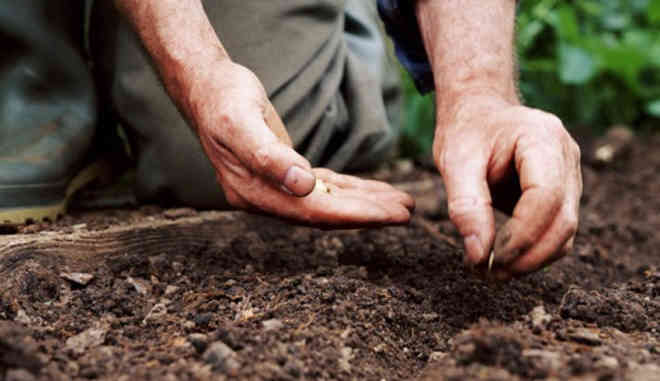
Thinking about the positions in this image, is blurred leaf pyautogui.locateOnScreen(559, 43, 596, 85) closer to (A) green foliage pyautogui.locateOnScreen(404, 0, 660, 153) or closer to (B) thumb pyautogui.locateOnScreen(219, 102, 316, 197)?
(A) green foliage pyautogui.locateOnScreen(404, 0, 660, 153)

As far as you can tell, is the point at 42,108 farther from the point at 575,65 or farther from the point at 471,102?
the point at 575,65

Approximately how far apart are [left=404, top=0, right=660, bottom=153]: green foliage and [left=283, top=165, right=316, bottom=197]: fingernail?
7.56 ft

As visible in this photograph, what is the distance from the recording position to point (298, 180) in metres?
1.15

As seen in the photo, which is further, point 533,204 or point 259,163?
point 259,163

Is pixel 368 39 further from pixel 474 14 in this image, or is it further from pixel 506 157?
pixel 506 157

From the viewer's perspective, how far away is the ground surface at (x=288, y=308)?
923 millimetres

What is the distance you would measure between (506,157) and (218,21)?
947 millimetres

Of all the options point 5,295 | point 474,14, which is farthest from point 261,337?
point 474,14

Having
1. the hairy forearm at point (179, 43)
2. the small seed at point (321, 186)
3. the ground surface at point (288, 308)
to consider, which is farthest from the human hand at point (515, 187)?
the hairy forearm at point (179, 43)

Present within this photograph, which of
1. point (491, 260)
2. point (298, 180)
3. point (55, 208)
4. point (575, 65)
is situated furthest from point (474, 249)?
point (575, 65)

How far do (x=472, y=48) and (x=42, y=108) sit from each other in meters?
1.19

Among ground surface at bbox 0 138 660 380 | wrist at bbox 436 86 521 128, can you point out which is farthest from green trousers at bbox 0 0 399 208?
wrist at bbox 436 86 521 128

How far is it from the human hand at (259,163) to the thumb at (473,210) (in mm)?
195

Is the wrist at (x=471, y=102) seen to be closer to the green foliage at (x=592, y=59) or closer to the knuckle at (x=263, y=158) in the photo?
the knuckle at (x=263, y=158)
